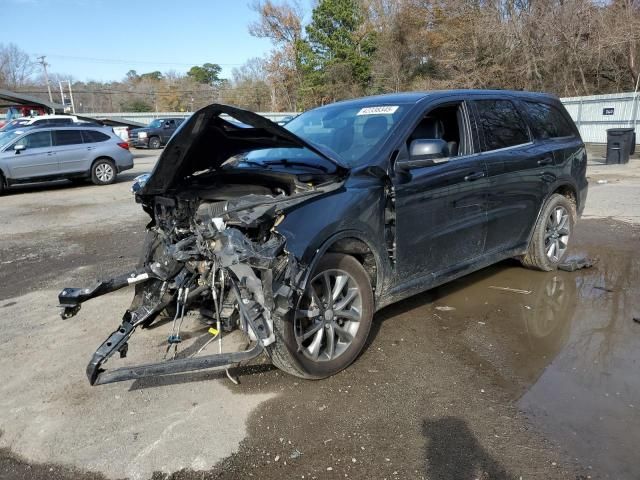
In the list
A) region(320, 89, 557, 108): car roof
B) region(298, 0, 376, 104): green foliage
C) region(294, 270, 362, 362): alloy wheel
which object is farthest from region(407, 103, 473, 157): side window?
region(298, 0, 376, 104): green foliage

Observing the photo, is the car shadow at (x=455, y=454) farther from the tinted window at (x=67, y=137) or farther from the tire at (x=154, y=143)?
the tire at (x=154, y=143)

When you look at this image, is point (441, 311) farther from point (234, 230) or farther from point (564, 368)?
point (234, 230)

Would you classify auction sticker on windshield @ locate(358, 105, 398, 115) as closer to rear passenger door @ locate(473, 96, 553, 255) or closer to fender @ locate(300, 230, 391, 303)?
rear passenger door @ locate(473, 96, 553, 255)

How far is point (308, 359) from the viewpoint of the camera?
332cm

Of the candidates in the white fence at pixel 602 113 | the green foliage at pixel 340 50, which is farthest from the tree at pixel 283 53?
the white fence at pixel 602 113

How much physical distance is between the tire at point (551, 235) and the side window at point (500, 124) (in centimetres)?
82

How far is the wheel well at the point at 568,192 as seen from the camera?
223 inches

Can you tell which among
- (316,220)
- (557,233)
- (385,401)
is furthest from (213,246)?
(557,233)

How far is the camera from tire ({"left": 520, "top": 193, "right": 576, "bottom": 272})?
17.6 ft

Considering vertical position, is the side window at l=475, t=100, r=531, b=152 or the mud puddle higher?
the side window at l=475, t=100, r=531, b=152

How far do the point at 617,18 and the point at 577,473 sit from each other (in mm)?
31361

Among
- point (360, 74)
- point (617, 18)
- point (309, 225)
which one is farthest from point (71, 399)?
point (360, 74)

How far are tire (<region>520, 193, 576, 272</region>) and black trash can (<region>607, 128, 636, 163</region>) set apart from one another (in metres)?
12.3

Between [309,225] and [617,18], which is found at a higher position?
[617,18]
